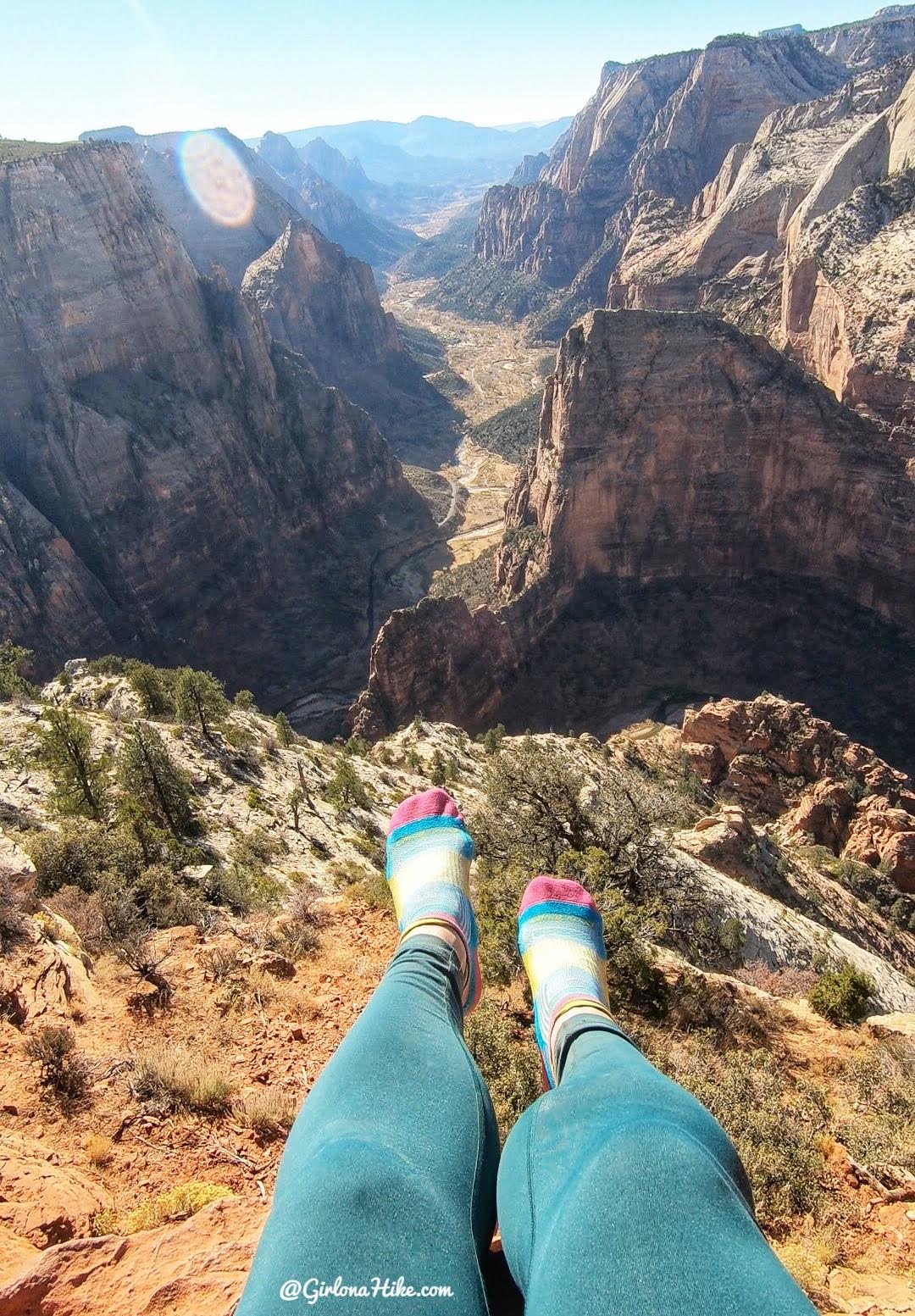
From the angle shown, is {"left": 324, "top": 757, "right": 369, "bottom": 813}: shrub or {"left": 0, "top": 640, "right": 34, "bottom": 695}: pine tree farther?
{"left": 0, "top": 640, "right": 34, "bottom": 695}: pine tree

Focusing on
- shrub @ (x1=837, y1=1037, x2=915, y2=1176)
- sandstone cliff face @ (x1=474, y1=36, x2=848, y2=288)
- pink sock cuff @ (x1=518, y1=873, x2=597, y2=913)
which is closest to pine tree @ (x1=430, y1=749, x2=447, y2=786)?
shrub @ (x1=837, y1=1037, x2=915, y2=1176)

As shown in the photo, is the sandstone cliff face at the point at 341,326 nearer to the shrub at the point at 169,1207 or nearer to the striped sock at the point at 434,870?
the striped sock at the point at 434,870

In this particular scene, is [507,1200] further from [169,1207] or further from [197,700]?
[197,700]

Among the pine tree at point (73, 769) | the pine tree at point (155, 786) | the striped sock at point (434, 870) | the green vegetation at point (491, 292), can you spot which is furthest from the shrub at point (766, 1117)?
the green vegetation at point (491, 292)

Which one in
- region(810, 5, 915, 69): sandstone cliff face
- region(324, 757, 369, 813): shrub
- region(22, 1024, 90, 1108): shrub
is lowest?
region(324, 757, 369, 813): shrub

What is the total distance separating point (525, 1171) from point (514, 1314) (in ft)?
1.74

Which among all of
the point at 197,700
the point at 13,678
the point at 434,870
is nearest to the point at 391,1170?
the point at 434,870

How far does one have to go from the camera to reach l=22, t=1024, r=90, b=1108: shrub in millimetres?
6441

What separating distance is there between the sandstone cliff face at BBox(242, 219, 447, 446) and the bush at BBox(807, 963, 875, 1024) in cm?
10137

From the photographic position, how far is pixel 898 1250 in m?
5.82

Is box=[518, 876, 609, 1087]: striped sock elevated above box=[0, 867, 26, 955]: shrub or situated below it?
above

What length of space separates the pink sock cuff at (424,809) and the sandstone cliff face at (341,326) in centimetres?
10142

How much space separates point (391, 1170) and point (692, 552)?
51822 mm

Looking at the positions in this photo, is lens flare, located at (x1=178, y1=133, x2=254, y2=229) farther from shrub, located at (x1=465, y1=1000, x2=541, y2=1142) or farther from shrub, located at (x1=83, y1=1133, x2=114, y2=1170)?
shrub, located at (x1=83, y1=1133, x2=114, y2=1170)
